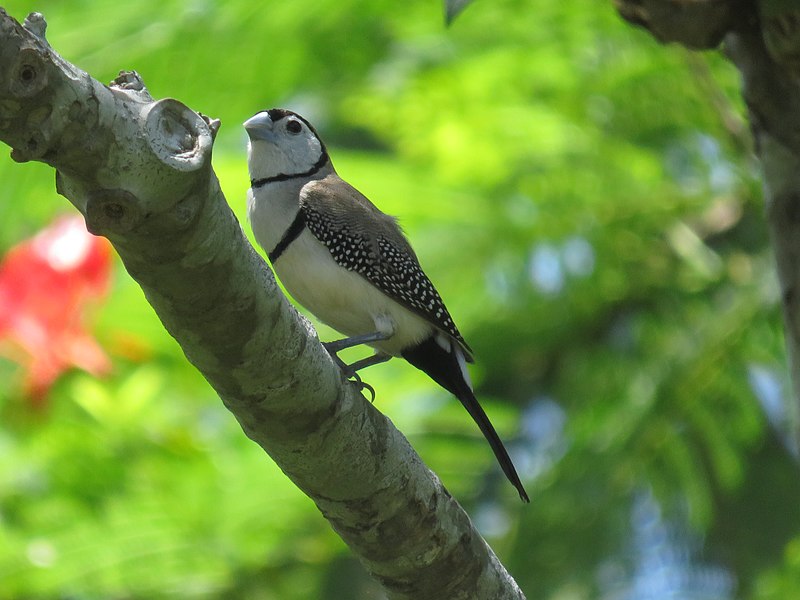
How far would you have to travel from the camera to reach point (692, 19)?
3.69 meters

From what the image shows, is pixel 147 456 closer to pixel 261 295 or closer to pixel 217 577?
pixel 217 577

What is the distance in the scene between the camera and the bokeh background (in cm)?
565

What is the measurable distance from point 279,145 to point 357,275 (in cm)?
80

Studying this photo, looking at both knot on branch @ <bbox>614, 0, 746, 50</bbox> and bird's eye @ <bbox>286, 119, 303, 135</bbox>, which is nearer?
knot on branch @ <bbox>614, 0, 746, 50</bbox>

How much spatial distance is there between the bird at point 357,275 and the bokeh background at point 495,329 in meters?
1.17

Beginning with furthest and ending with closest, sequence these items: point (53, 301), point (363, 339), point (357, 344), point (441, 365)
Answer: point (53, 301) → point (441, 365) → point (363, 339) → point (357, 344)

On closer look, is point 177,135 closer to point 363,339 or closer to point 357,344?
point 357,344

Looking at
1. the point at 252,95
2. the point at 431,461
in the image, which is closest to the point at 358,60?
the point at 252,95

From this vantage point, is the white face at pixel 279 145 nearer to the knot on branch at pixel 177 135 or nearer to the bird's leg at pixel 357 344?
the bird's leg at pixel 357 344

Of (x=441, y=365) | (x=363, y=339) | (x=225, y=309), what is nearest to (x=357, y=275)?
(x=363, y=339)

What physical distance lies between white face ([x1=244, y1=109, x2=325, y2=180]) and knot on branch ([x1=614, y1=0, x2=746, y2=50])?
171 cm

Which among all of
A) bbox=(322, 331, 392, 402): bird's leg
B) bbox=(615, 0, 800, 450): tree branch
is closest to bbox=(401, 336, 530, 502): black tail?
bbox=(322, 331, 392, 402): bird's leg

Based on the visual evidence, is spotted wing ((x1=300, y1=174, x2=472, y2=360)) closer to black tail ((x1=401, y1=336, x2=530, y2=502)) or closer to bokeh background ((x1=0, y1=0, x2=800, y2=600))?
black tail ((x1=401, y1=336, x2=530, y2=502))

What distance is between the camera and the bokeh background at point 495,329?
565 centimetres
